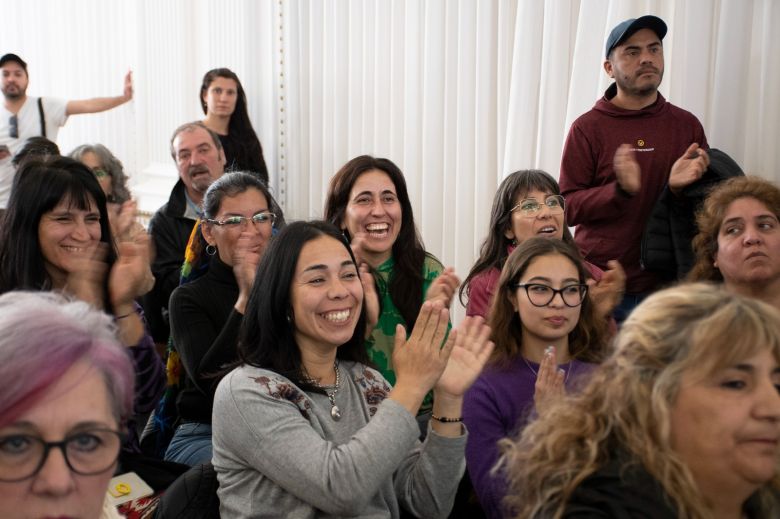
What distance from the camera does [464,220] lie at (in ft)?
13.9

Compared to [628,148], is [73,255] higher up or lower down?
lower down

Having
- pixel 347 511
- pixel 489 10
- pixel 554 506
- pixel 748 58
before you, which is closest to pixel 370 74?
pixel 489 10

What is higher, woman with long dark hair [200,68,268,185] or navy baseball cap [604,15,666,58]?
navy baseball cap [604,15,666,58]

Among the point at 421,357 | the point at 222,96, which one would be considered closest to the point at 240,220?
the point at 421,357

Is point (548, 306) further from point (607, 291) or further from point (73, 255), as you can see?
point (73, 255)

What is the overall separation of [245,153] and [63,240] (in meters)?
2.60

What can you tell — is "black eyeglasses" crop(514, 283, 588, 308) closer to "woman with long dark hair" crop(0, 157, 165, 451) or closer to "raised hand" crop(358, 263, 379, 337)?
"raised hand" crop(358, 263, 379, 337)

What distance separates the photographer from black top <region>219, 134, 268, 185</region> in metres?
4.93

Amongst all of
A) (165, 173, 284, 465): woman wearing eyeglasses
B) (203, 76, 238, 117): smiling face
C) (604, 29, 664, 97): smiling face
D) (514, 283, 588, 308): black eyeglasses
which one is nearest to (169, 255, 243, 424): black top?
(165, 173, 284, 465): woman wearing eyeglasses

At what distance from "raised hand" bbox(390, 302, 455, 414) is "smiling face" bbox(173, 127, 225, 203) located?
221 centimetres

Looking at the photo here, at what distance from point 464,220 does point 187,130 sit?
1.42 metres

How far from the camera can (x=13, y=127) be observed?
556 cm

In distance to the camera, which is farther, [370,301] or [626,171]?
[626,171]

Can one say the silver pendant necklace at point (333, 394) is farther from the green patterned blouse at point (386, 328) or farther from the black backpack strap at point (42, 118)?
the black backpack strap at point (42, 118)
